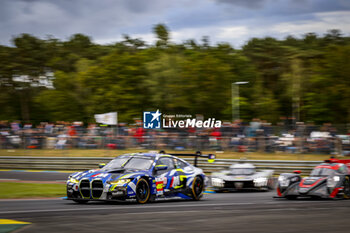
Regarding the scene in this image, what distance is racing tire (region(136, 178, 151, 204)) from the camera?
41.0 ft

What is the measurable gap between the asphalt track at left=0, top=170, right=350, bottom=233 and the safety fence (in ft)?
A: 35.9

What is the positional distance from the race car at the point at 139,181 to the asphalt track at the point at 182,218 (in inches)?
22.9

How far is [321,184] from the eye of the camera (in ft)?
47.9

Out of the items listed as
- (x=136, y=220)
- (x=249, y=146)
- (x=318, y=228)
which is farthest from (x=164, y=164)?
(x=249, y=146)

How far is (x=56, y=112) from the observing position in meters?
53.2

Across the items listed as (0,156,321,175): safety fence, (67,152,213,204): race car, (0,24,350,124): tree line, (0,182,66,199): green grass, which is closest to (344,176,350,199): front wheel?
(67,152,213,204): race car

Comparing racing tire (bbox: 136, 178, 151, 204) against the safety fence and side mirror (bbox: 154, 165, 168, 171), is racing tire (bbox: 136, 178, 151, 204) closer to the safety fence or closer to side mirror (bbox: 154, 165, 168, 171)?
side mirror (bbox: 154, 165, 168, 171)

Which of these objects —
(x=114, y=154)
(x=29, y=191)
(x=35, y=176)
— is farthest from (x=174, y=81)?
(x=29, y=191)

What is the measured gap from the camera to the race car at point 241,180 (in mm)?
18000

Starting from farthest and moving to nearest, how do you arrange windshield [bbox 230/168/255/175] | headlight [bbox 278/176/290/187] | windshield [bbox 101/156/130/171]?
windshield [bbox 230/168/255/175], headlight [bbox 278/176/290/187], windshield [bbox 101/156/130/171]

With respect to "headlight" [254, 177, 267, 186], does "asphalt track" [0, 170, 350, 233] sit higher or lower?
higher

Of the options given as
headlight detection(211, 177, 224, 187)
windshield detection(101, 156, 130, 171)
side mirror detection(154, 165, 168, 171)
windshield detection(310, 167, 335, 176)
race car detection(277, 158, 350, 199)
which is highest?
windshield detection(101, 156, 130, 171)

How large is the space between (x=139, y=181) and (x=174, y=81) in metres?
33.1

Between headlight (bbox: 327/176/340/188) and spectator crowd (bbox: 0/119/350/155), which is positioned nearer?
headlight (bbox: 327/176/340/188)
